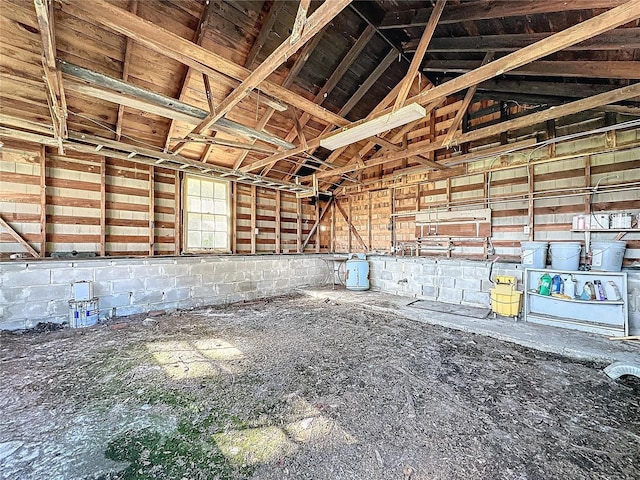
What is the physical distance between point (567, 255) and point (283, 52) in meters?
4.95

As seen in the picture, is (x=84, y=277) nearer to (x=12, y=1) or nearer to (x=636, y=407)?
(x=12, y=1)

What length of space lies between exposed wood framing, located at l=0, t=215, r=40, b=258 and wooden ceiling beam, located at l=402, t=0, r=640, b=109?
644cm

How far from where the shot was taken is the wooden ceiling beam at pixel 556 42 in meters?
2.12

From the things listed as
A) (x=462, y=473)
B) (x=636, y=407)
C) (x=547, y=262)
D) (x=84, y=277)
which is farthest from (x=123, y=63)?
(x=547, y=262)

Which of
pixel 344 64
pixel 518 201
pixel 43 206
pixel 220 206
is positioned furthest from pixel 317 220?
pixel 43 206

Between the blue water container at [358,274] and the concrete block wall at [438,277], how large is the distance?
0.89ft

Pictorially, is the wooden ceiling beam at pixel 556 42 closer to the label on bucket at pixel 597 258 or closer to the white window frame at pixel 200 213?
the label on bucket at pixel 597 258

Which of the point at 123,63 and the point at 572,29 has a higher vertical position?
the point at 123,63

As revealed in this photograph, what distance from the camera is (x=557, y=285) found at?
4430 millimetres

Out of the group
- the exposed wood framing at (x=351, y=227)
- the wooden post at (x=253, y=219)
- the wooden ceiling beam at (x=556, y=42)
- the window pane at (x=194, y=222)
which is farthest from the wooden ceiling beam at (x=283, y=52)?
the exposed wood framing at (x=351, y=227)

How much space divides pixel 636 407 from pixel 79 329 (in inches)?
272

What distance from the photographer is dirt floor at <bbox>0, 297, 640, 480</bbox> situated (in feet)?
5.85

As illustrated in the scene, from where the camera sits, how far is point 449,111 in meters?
6.44

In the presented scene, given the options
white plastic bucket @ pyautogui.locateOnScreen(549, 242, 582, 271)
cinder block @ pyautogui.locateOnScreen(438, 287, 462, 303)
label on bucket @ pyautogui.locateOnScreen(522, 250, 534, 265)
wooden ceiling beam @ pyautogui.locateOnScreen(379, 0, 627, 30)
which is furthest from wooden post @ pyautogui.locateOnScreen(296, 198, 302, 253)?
white plastic bucket @ pyautogui.locateOnScreen(549, 242, 582, 271)
